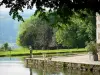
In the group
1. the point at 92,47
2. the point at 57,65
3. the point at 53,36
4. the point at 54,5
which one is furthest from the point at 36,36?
the point at 54,5

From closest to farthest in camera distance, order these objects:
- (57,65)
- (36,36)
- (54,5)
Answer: (54,5) → (57,65) → (36,36)

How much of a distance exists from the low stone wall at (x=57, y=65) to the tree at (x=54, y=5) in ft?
56.8

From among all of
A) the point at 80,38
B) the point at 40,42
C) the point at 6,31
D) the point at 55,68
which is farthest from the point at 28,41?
the point at 6,31

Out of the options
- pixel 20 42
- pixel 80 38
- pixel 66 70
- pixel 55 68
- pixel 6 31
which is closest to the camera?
pixel 66 70

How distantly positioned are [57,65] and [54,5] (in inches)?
828

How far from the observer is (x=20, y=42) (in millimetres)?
69938

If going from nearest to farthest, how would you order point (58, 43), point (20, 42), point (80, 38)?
1. point (80, 38)
2. point (58, 43)
3. point (20, 42)

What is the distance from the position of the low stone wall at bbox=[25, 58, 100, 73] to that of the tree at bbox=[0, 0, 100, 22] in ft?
56.8

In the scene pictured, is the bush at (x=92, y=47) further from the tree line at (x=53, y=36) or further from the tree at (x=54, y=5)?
the tree line at (x=53, y=36)

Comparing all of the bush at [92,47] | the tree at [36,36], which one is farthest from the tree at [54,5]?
the tree at [36,36]

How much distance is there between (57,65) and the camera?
25.2 metres

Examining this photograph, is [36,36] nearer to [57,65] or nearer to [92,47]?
[57,65]

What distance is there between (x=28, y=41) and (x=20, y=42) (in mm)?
4318

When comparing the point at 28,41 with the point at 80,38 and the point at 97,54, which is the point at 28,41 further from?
the point at 97,54
